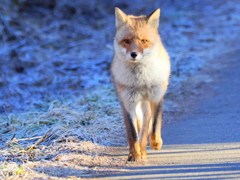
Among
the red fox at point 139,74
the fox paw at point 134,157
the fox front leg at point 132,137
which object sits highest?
the red fox at point 139,74

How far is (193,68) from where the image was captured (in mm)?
8781

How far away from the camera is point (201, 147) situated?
420cm

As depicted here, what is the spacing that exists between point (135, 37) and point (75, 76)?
4979mm

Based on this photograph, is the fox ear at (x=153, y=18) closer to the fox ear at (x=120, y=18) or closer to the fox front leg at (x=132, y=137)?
the fox ear at (x=120, y=18)

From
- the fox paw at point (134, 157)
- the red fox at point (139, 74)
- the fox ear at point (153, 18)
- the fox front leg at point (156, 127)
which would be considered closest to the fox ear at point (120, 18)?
the red fox at point (139, 74)

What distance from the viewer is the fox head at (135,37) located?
3.93 meters

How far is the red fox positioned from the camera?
4059 mm

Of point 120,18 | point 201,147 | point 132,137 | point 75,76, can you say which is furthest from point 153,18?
point 75,76

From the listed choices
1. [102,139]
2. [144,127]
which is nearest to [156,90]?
[144,127]

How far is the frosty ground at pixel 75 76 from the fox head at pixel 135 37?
1.28 metres

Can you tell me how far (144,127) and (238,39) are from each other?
8084 millimetres

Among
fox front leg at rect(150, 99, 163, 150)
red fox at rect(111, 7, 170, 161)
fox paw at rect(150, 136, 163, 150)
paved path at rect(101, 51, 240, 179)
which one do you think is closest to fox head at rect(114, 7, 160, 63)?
red fox at rect(111, 7, 170, 161)

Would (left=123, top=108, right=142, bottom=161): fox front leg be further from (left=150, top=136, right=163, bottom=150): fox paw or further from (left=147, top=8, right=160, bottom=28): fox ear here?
(left=147, top=8, right=160, bottom=28): fox ear

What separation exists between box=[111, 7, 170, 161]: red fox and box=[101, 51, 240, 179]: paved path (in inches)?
10.9
